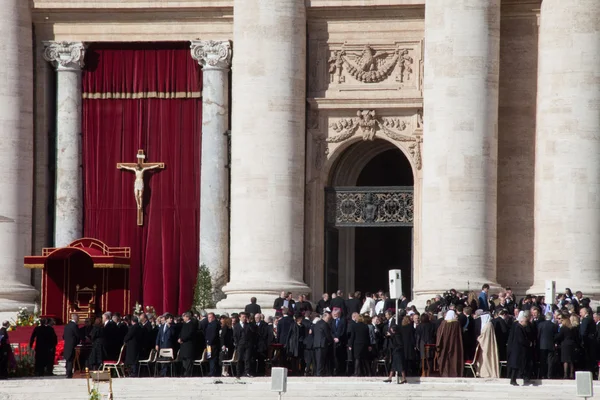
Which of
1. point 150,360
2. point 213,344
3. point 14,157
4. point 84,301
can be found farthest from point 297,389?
point 14,157

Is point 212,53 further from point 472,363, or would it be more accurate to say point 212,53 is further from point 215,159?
point 472,363

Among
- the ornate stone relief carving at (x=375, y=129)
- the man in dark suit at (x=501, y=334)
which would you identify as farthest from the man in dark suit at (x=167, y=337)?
the ornate stone relief carving at (x=375, y=129)

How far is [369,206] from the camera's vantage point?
157 ft

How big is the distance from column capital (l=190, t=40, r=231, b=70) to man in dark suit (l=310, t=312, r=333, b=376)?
39.4ft

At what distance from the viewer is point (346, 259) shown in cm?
4938

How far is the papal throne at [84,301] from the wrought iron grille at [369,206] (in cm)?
679

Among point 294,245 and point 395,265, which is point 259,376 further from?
point 395,265

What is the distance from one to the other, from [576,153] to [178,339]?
40.0ft

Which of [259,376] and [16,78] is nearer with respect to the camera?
[259,376]

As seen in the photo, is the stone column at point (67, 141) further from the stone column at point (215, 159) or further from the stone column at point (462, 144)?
the stone column at point (462, 144)

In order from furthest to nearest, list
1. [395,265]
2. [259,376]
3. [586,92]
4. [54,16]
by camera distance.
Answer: [395,265], [54,16], [586,92], [259,376]

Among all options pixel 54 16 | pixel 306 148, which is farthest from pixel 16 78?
pixel 306 148

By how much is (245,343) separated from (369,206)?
1062 centimetres

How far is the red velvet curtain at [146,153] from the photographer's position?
48594 millimetres
